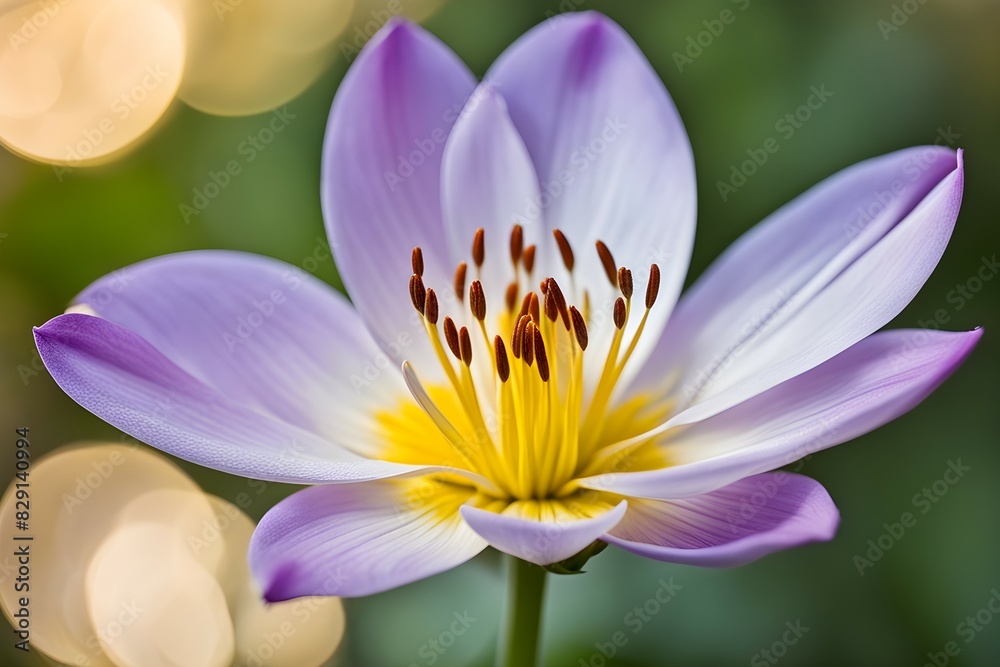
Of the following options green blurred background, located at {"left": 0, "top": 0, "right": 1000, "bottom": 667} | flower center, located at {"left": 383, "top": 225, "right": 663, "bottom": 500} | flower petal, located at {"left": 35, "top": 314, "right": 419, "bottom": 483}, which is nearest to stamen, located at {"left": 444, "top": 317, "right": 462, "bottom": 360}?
flower center, located at {"left": 383, "top": 225, "right": 663, "bottom": 500}

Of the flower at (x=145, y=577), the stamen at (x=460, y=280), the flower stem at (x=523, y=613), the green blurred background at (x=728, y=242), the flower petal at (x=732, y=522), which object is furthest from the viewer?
the flower at (x=145, y=577)

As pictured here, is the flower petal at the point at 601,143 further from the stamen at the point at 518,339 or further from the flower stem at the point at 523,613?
the flower stem at the point at 523,613

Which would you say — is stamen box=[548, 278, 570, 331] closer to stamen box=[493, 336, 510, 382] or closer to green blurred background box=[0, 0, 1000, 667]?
stamen box=[493, 336, 510, 382]

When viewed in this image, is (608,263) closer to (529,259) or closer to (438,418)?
(529,259)

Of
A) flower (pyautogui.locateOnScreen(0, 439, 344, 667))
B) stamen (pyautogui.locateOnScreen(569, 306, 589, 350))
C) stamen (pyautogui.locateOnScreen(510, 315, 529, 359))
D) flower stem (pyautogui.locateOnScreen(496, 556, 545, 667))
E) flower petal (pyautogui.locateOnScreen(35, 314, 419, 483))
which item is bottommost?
flower (pyautogui.locateOnScreen(0, 439, 344, 667))

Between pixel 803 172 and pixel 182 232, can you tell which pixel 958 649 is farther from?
pixel 182 232

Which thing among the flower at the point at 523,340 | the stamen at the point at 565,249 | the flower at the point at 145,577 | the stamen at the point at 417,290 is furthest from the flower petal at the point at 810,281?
the flower at the point at 145,577

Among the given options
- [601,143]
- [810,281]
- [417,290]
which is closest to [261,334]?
[417,290]
